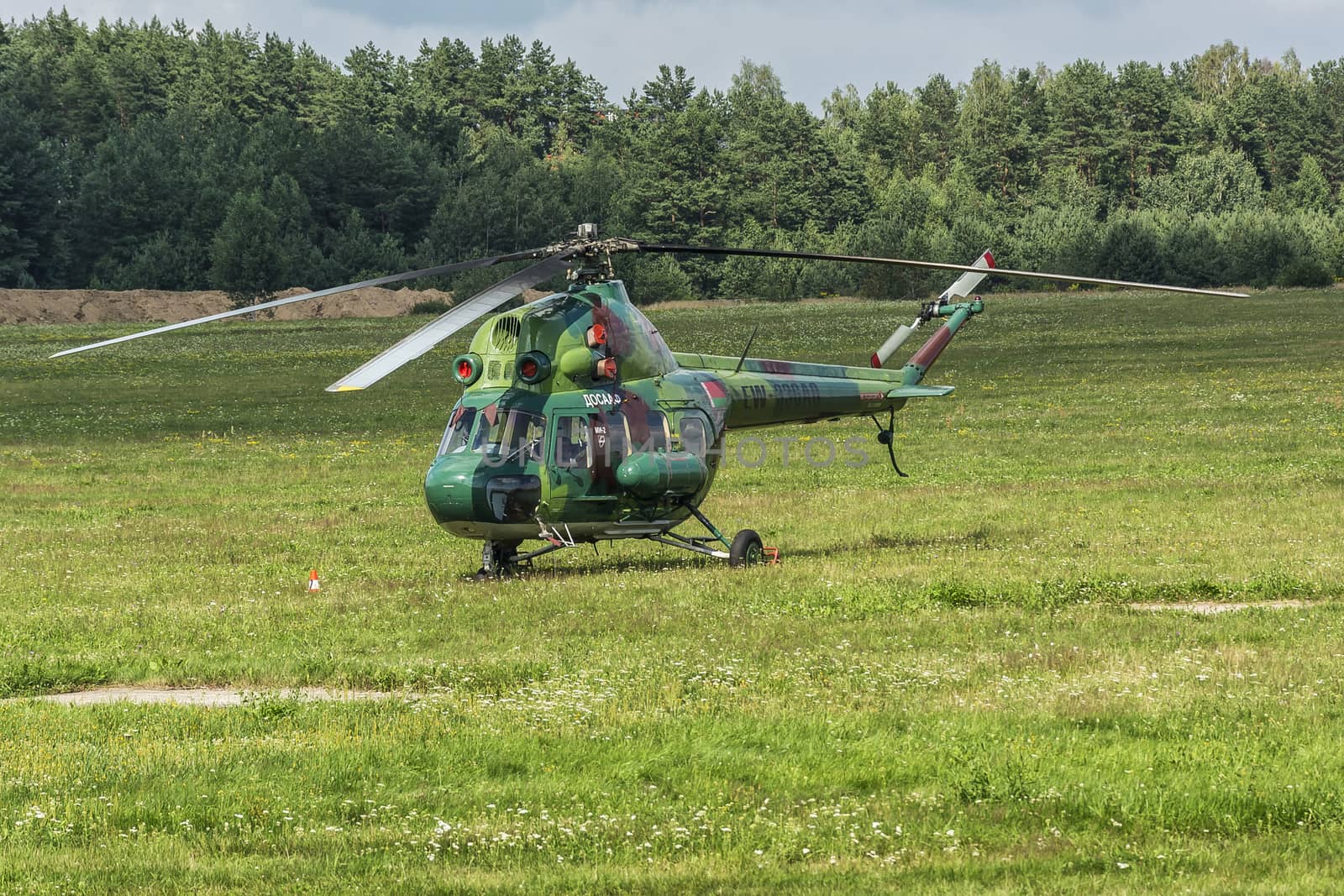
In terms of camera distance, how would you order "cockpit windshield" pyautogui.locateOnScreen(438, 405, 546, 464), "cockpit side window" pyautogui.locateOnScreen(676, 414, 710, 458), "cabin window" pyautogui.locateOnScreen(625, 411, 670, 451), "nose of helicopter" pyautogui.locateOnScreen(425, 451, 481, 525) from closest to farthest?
"nose of helicopter" pyautogui.locateOnScreen(425, 451, 481, 525) < "cockpit windshield" pyautogui.locateOnScreen(438, 405, 546, 464) < "cabin window" pyautogui.locateOnScreen(625, 411, 670, 451) < "cockpit side window" pyautogui.locateOnScreen(676, 414, 710, 458)

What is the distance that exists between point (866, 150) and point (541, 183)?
185 ft

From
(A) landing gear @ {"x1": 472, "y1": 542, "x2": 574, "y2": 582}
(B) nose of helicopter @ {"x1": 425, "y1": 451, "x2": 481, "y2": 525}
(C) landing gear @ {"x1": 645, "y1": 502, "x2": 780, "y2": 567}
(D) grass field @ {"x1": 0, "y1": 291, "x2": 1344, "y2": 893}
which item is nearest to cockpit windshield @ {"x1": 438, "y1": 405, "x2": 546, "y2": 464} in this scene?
(B) nose of helicopter @ {"x1": 425, "y1": 451, "x2": 481, "y2": 525}

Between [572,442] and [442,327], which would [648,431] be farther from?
[442,327]

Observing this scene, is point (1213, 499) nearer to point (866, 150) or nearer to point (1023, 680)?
point (1023, 680)

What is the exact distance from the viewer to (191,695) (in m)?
13.8

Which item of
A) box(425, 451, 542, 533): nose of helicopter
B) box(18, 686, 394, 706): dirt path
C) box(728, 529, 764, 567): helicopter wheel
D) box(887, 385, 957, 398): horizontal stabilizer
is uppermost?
box(887, 385, 957, 398): horizontal stabilizer

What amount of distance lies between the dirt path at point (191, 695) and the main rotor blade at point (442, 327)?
106 inches

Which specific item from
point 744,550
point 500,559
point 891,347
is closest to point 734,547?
point 744,550

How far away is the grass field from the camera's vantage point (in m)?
9.02

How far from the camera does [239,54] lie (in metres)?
178

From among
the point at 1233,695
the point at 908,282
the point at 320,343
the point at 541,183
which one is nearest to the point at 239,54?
the point at 541,183

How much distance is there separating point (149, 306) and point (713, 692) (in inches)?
4629

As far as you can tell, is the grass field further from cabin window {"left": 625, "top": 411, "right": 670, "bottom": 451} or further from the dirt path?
cabin window {"left": 625, "top": 411, "right": 670, "bottom": 451}

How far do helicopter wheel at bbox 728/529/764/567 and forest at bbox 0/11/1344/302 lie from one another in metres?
101
